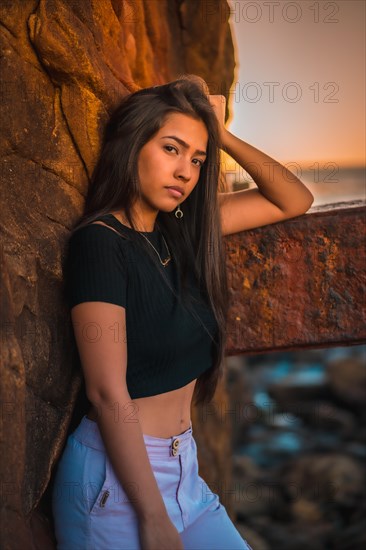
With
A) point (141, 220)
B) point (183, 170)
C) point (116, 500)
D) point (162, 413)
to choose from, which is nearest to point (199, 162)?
point (183, 170)

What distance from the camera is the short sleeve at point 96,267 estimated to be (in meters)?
2.32

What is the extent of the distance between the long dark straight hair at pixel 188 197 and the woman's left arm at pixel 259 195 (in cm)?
13

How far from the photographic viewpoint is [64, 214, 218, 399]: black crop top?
92.7 inches

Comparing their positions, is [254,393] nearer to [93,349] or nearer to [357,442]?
[357,442]

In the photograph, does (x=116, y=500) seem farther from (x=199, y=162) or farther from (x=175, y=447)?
(x=199, y=162)

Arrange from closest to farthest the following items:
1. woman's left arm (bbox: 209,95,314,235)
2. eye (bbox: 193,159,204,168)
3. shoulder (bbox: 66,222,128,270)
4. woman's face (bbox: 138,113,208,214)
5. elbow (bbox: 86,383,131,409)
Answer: elbow (bbox: 86,383,131,409) < shoulder (bbox: 66,222,128,270) < woman's face (bbox: 138,113,208,214) < eye (bbox: 193,159,204,168) < woman's left arm (bbox: 209,95,314,235)

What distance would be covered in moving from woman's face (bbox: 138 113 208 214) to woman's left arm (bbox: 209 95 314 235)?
321mm

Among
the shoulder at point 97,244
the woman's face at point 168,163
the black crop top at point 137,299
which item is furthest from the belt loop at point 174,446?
the woman's face at point 168,163

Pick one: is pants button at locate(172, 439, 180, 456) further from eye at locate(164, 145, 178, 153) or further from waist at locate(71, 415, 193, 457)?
eye at locate(164, 145, 178, 153)

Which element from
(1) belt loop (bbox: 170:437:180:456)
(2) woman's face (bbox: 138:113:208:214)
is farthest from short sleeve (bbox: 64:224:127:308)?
(1) belt loop (bbox: 170:437:180:456)

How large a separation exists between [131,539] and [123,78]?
1715 mm

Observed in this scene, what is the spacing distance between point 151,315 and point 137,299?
6 cm

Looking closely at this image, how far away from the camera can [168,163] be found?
2.61 metres

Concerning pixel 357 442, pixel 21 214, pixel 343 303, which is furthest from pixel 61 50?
pixel 357 442
